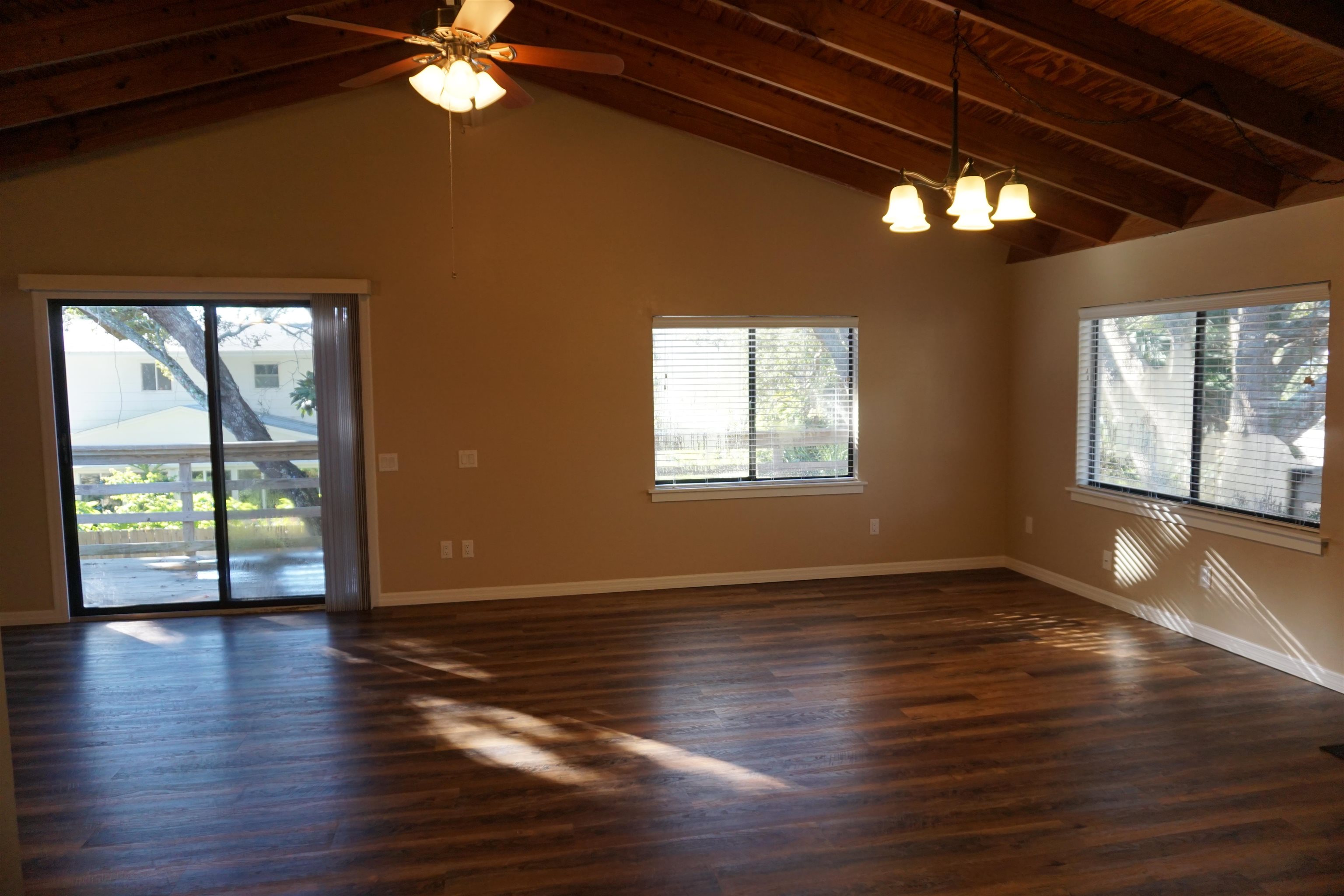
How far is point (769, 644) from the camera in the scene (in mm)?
4910

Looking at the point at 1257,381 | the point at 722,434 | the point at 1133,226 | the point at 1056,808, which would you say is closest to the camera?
the point at 1056,808

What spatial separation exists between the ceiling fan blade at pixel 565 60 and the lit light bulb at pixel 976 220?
144 cm

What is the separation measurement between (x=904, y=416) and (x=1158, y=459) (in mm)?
1785

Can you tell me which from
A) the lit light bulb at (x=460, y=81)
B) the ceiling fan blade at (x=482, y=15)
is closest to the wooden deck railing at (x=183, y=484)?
the lit light bulb at (x=460, y=81)

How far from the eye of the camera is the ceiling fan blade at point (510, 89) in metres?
3.09

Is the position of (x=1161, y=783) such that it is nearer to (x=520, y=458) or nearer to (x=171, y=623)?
Answer: (x=520, y=458)

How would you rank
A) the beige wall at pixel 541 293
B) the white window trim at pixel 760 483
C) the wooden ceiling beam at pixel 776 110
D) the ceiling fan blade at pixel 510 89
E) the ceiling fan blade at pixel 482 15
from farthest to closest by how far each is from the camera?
the white window trim at pixel 760 483, the beige wall at pixel 541 293, the wooden ceiling beam at pixel 776 110, the ceiling fan blade at pixel 510 89, the ceiling fan blade at pixel 482 15

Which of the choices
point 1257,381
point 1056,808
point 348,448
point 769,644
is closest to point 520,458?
point 348,448

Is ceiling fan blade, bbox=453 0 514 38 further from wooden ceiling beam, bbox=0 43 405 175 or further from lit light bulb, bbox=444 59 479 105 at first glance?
wooden ceiling beam, bbox=0 43 405 175

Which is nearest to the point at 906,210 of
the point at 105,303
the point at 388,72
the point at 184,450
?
the point at 388,72

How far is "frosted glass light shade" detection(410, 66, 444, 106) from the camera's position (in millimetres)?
2984

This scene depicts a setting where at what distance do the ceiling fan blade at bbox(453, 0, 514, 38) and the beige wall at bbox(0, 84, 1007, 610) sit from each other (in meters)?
3.07

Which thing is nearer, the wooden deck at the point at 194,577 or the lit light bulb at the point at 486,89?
the lit light bulb at the point at 486,89

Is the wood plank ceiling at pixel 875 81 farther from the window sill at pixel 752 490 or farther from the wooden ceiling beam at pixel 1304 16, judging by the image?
the window sill at pixel 752 490
